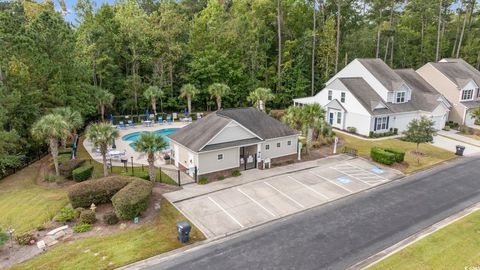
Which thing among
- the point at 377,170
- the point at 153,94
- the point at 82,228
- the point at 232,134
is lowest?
the point at 82,228

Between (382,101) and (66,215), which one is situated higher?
(382,101)

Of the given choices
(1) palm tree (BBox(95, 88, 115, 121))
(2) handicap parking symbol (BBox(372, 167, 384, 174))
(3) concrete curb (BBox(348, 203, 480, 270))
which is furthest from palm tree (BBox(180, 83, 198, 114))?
(3) concrete curb (BBox(348, 203, 480, 270))

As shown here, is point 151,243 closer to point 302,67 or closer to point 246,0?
point 302,67

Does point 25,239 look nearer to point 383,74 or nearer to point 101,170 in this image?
point 101,170

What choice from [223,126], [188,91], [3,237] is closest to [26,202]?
[3,237]

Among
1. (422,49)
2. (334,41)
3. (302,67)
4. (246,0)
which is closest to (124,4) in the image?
(246,0)

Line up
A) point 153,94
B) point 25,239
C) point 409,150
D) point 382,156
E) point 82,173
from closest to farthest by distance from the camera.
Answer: point 25,239 → point 82,173 → point 382,156 → point 409,150 → point 153,94

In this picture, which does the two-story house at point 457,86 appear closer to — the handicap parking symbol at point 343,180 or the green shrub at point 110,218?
the handicap parking symbol at point 343,180
